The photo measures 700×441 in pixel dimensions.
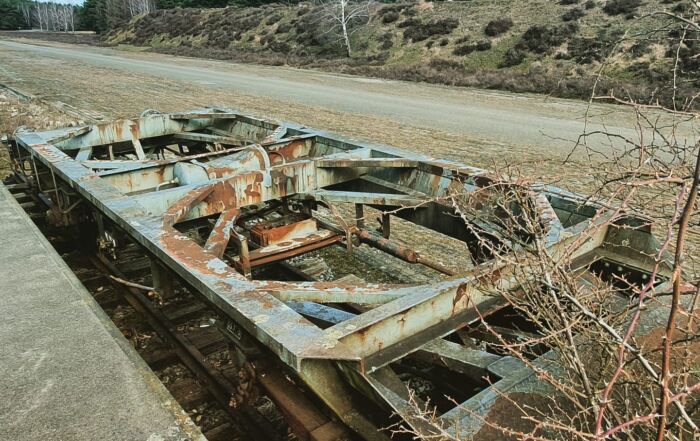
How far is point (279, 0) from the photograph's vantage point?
69.1 m

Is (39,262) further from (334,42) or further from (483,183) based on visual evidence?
(334,42)

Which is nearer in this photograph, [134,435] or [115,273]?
[134,435]

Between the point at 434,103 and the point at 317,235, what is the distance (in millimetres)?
14456

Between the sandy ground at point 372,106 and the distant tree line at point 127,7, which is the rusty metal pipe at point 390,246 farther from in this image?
the distant tree line at point 127,7

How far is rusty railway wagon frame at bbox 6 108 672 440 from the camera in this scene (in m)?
2.65

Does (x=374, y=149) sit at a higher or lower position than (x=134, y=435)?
higher

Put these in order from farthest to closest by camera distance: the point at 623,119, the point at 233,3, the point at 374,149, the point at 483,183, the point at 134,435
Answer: the point at 233,3 → the point at 623,119 → the point at 374,149 → the point at 483,183 → the point at 134,435

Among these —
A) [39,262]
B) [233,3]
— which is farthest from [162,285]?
[233,3]

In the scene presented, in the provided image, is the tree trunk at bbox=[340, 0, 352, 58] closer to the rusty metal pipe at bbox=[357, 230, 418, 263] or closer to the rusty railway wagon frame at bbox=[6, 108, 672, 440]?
the rusty railway wagon frame at bbox=[6, 108, 672, 440]

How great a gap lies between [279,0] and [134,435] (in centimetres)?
7215

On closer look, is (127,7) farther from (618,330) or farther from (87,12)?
(618,330)

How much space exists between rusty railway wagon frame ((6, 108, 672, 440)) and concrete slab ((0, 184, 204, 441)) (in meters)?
0.56

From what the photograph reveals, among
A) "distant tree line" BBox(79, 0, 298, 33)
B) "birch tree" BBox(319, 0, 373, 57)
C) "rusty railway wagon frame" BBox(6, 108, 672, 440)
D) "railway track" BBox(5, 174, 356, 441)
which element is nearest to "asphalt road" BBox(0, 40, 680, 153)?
"rusty railway wagon frame" BBox(6, 108, 672, 440)

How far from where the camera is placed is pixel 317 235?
5.18 metres
